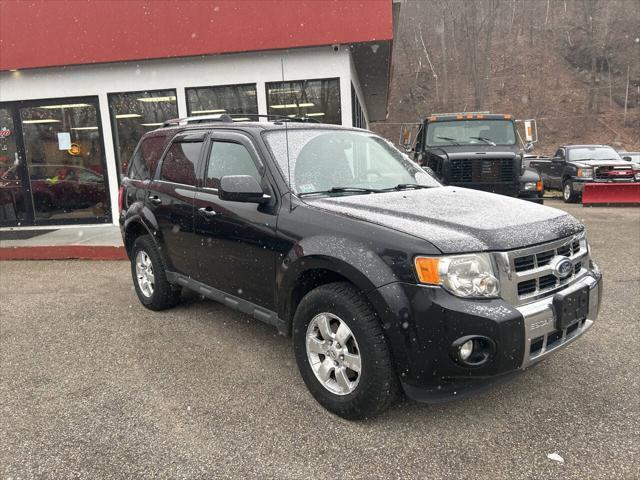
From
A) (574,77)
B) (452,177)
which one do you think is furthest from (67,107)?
(574,77)

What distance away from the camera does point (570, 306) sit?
2.91 meters

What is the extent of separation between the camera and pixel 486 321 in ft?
8.48

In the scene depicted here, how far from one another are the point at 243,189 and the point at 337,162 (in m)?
0.85

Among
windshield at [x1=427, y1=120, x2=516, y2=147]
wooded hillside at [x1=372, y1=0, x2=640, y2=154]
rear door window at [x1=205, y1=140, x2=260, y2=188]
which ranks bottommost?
rear door window at [x1=205, y1=140, x2=260, y2=188]

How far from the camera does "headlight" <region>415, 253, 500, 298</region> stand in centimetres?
266

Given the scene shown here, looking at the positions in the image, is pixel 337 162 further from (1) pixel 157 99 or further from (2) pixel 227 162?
(1) pixel 157 99

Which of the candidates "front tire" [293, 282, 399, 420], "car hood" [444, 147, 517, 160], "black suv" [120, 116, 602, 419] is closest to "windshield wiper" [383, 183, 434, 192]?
"black suv" [120, 116, 602, 419]

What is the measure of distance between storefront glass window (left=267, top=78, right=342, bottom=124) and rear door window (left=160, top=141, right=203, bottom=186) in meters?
4.86

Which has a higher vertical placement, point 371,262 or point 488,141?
point 488,141

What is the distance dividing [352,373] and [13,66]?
9.73m

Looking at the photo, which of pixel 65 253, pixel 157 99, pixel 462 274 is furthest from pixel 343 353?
pixel 157 99

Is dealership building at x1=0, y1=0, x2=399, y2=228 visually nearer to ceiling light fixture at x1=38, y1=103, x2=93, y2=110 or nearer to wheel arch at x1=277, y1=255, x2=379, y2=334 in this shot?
ceiling light fixture at x1=38, y1=103, x2=93, y2=110

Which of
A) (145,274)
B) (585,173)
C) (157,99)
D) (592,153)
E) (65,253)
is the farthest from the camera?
(592,153)

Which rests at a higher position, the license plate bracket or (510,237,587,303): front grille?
(510,237,587,303): front grille
